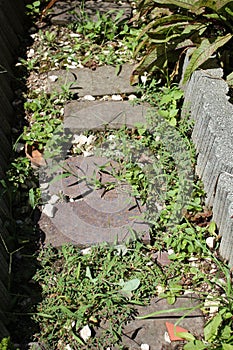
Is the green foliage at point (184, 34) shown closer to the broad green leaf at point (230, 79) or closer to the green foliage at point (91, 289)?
the broad green leaf at point (230, 79)

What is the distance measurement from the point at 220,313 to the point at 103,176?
116 centimetres

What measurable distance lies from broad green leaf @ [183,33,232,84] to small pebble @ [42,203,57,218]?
113 cm

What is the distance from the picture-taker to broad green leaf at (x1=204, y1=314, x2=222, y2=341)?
10.5ft

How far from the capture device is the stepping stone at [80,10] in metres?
5.05

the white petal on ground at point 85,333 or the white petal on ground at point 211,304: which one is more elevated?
the white petal on ground at point 85,333

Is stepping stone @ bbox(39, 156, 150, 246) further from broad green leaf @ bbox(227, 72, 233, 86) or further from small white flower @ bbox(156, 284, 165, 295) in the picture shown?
broad green leaf @ bbox(227, 72, 233, 86)

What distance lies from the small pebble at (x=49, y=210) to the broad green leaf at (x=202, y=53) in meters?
1.13

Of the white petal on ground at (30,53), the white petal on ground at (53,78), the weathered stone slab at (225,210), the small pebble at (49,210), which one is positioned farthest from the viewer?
the white petal on ground at (30,53)

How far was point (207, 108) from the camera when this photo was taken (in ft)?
12.2

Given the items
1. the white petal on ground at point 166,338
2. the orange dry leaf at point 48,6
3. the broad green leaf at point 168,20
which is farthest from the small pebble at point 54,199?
the orange dry leaf at point 48,6

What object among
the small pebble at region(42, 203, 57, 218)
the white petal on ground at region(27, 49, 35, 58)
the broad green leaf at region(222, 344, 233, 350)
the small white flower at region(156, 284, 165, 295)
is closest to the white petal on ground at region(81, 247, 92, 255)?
the small pebble at region(42, 203, 57, 218)

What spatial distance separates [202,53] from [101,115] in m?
0.80

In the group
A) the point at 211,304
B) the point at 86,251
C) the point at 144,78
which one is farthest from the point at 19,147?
the point at 211,304

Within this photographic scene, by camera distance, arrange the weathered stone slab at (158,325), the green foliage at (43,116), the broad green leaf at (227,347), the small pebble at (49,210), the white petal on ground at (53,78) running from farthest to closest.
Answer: the white petal on ground at (53,78) → the green foliage at (43,116) → the small pebble at (49,210) → the weathered stone slab at (158,325) → the broad green leaf at (227,347)
